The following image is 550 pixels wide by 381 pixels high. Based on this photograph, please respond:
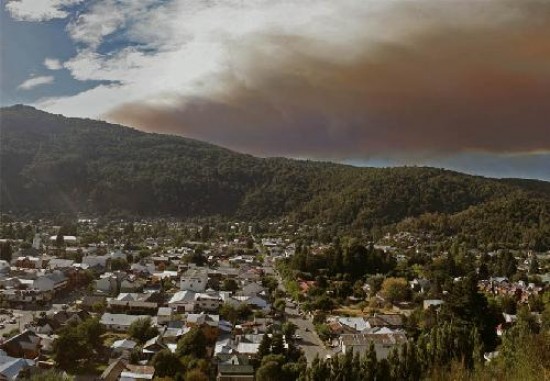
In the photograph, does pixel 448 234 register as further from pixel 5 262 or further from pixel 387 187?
pixel 5 262

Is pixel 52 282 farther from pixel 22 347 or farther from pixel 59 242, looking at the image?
pixel 59 242

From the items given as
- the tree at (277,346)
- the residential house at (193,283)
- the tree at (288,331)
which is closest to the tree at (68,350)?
the tree at (277,346)

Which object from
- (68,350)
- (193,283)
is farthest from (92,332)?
(193,283)

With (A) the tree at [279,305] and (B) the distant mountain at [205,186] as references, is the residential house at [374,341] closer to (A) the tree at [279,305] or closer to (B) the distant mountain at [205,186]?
(A) the tree at [279,305]

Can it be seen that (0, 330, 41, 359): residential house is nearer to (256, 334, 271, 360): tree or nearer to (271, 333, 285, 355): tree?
(256, 334, 271, 360): tree

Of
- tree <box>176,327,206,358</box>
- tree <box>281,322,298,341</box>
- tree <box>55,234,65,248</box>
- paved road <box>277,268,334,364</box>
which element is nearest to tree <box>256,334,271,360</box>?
paved road <box>277,268,334,364</box>
